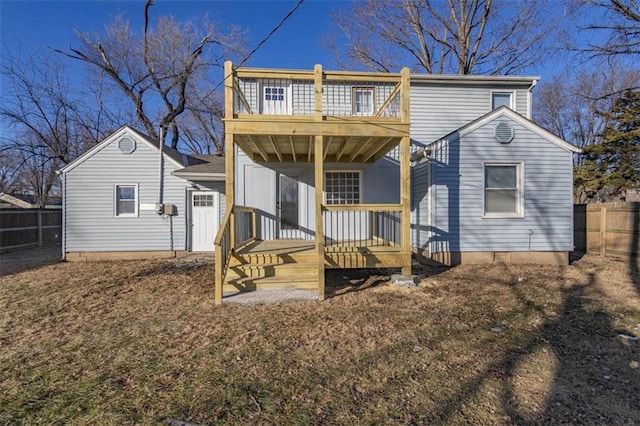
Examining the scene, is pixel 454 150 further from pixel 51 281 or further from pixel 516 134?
pixel 51 281

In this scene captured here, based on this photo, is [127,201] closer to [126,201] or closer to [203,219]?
[126,201]

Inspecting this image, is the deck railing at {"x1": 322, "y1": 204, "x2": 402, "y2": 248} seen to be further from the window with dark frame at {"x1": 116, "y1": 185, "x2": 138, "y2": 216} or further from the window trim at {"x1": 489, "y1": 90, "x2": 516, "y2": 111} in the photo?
the window with dark frame at {"x1": 116, "y1": 185, "x2": 138, "y2": 216}

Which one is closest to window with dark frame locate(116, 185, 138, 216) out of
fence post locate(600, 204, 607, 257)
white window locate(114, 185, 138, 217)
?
white window locate(114, 185, 138, 217)

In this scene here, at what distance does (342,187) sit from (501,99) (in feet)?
20.4

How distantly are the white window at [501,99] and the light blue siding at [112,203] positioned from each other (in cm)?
1094

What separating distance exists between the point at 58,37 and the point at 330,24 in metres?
14.1

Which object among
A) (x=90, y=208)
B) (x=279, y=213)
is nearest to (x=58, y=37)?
(x=90, y=208)

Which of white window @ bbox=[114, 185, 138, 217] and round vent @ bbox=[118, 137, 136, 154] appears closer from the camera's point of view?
round vent @ bbox=[118, 137, 136, 154]

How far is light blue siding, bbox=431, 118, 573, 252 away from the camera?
26.2ft

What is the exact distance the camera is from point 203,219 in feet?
35.5

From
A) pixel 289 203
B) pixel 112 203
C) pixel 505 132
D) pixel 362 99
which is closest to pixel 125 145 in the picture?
pixel 112 203

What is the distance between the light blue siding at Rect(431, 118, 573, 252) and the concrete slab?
422cm

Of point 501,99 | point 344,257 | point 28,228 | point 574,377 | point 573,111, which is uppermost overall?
point 573,111

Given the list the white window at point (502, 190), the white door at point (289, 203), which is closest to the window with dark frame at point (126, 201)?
the white door at point (289, 203)
